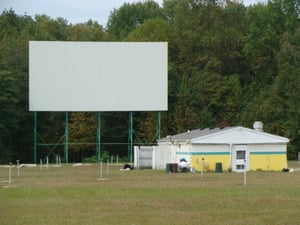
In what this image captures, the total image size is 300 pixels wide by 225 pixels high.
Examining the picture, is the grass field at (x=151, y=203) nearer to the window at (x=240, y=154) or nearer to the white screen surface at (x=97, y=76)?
the window at (x=240, y=154)

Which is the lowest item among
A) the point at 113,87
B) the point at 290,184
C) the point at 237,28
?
the point at 290,184

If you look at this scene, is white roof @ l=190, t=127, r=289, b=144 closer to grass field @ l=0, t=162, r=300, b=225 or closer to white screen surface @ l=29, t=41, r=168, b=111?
grass field @ l=0, t=162, r=300, b=225

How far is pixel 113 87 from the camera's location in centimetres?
6309

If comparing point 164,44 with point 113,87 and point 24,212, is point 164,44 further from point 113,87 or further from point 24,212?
point 24,212

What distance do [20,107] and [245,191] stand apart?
4487cm

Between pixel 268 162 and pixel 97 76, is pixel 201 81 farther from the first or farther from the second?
pixel 268 162

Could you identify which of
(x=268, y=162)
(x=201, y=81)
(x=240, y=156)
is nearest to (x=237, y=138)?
(x=240, y=156)

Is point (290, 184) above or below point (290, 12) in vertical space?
below

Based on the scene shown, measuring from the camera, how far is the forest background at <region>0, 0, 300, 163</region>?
70.8 metres

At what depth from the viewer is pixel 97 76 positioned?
63.3 meters

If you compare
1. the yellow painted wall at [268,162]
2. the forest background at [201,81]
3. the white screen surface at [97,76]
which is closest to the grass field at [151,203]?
the yellow painted wall at [268,162]

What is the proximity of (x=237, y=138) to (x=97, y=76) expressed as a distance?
18.9 m

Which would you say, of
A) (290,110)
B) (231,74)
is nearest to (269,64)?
(231,74)

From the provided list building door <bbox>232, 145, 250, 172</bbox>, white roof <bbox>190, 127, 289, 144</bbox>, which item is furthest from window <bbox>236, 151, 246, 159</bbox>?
white roof <bbox>190, 127, 289, 144</bbox>
